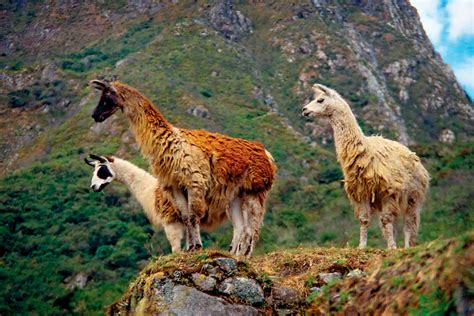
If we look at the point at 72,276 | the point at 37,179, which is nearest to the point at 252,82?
the point at 37,179

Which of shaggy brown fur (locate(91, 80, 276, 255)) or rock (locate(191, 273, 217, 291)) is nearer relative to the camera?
rock (locate(191, 273, 217, 291))

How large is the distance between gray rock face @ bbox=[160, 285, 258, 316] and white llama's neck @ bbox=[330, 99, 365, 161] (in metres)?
4.24

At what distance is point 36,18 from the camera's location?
12456 centimetres

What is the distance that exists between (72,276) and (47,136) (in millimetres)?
34450

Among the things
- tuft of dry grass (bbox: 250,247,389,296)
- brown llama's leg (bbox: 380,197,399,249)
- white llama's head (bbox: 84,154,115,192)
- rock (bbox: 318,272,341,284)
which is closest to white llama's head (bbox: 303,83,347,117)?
brown llama's leg (bbox: 380,197,399,249)

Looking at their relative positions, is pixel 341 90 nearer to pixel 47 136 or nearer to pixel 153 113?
pixel 47 136

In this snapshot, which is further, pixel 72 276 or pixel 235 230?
pixel 72 276

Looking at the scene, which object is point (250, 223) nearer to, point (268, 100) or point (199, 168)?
point (199, 168)

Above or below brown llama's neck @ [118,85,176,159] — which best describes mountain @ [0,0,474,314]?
below

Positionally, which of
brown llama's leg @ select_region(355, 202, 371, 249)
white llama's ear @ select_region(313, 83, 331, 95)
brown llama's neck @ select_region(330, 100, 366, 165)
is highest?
white llama's ear @ select_region(313, 83, 331, 95)

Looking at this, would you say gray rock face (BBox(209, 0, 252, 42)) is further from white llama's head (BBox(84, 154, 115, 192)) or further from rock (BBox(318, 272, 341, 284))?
rock (BBox(318, 272, 341, 284))

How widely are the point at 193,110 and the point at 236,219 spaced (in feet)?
200

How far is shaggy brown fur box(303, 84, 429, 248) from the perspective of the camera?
12.0 meters

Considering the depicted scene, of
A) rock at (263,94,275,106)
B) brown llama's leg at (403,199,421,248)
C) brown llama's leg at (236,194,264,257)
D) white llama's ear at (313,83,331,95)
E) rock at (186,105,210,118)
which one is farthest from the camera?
rock at (263,94,275,106)
